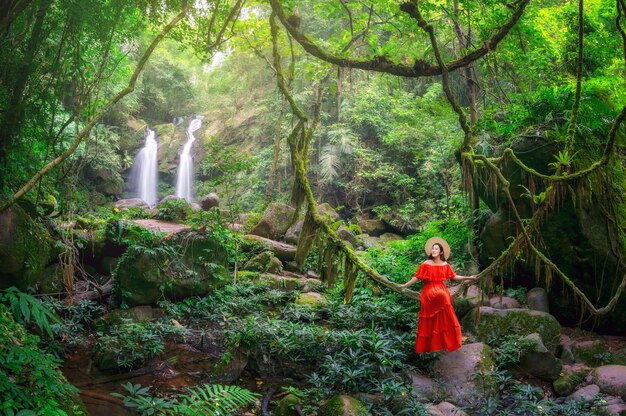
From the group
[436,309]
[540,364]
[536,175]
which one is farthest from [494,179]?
[540,364]

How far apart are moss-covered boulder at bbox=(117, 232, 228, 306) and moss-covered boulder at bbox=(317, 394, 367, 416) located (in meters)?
3.84

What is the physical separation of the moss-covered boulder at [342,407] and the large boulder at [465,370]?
1352 millimetres

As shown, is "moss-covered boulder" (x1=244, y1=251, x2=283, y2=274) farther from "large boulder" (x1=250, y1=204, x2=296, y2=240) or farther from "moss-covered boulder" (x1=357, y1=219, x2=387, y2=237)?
"moss-covered boulder" (x1=357, y1=219, x2=387, y2=237)

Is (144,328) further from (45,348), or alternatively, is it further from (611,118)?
(611,118)

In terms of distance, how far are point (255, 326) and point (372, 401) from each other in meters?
2.11

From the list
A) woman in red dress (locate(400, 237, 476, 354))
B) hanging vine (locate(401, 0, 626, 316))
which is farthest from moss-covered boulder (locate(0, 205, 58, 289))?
hanging vine (locate(401, 0, 626, 316))

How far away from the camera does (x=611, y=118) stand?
6.58 m

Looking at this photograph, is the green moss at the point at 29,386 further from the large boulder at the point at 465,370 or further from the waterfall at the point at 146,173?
the waterfall at the point at 146,173

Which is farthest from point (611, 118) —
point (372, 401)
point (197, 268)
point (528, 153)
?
point (197, 268)

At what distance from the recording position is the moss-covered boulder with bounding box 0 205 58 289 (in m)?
5.14

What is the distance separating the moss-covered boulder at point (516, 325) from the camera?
6.24 metres

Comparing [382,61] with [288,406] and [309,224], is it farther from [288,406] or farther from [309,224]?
[288,406]

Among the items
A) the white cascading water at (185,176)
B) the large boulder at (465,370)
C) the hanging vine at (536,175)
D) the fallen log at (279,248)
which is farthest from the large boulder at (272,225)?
the white cascading water at (185,176)

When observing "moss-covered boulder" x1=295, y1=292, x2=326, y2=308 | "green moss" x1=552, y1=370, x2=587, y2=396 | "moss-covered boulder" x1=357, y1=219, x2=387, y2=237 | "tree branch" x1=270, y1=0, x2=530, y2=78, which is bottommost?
"green moss" x1=552, y1=370, x2=587, y2=396
